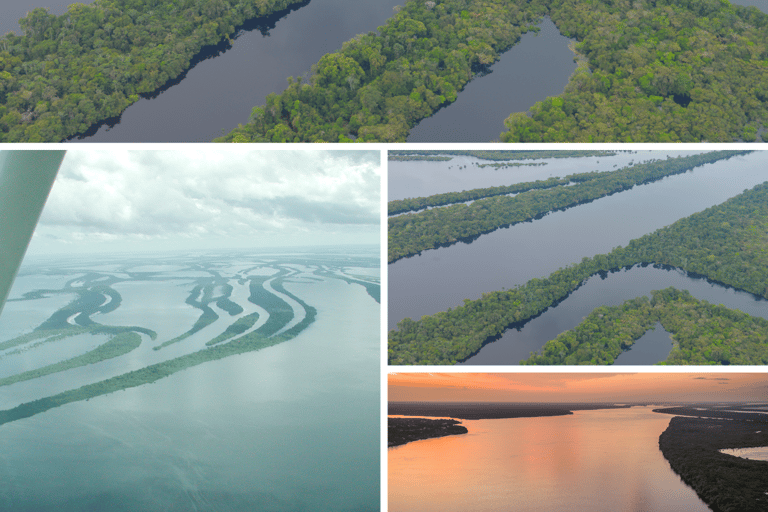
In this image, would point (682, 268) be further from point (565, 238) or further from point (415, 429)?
point (415, 429)

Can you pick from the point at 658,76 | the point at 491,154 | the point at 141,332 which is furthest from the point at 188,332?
the point at 658,76

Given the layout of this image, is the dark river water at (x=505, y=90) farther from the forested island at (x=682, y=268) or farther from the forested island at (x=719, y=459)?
the forested island at (x=719, y=459)

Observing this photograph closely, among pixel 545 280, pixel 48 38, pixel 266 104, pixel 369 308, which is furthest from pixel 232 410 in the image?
pixel 48 38

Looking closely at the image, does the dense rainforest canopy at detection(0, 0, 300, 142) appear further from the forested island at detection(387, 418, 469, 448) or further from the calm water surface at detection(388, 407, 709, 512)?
the calm water surface at detection(388, 407, 709, 512)

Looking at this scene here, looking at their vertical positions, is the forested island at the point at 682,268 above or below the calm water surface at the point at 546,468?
above

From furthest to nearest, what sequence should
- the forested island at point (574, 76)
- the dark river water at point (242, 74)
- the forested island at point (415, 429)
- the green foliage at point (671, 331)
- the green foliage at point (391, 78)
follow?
the dark river water at point (242, 74)
the forested island at point (574, 76)
the green foliage at point (391, 78)
the green foliage at point (671, 331)
the forested island at point (415, 429)

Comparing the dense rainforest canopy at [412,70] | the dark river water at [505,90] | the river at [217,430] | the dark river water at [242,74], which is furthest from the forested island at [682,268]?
the dark river water at [242,74]

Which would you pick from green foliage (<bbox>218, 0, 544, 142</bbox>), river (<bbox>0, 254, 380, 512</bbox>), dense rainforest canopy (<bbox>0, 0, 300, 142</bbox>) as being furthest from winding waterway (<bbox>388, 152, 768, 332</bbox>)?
dense rainforest canopy (<bbox>0, 0, 300, 142</bbox>)
